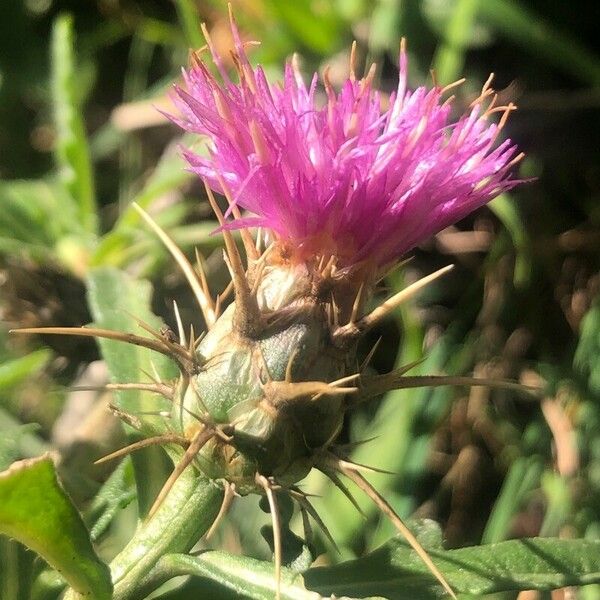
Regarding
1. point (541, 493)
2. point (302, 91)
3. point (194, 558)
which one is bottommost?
point (541, 493)

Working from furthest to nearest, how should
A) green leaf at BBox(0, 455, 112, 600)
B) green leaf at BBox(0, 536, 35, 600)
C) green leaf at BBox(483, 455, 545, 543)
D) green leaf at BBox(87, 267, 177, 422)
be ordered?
1. green leaf at BBox(483, 455, 545, 543)
2. green leaf at BBox(87, 267, 177, 422)
3. green leaf at BBox(0, 536, 35, 600)
4. green leaf at BBox(0, 455, 112, 600)

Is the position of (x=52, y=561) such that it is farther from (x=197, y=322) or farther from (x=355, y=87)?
→ (x=197, y=322)

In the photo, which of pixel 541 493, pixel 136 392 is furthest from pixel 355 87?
pixel 541 493

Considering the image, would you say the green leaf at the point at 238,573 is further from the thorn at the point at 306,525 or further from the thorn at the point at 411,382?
the thorn at the point at 411,382

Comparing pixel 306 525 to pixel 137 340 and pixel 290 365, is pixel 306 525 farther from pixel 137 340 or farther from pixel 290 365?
pixel 137 340

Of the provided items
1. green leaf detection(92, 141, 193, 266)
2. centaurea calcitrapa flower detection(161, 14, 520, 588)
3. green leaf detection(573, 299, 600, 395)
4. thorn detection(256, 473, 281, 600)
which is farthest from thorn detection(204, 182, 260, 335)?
green leaf detection(573, 299, 600, 395)

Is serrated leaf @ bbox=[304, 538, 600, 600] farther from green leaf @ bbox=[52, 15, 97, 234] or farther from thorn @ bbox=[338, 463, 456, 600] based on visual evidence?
green leaf @ bbox=[52, 15, 97, 234]
